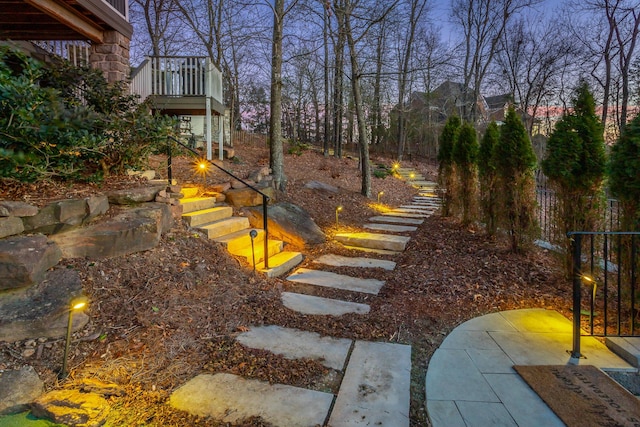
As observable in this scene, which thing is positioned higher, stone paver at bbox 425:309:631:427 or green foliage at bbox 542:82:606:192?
green foliage at bbox 542:82:606:192

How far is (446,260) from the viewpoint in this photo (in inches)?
177

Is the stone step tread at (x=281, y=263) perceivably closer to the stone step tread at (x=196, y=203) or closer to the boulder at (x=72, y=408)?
the stone step tread at (x=196, y=203)

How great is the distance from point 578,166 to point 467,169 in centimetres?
260

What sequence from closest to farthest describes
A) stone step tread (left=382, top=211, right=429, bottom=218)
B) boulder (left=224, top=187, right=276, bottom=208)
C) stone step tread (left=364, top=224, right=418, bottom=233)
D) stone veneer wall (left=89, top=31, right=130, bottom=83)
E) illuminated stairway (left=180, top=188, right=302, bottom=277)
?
illuminated stairway (left=180, top=188, right=302, bottom=277), stone veneer wall (left=89, top=31, right=130, bottom=83), boulder (left=224, top=187, right=276, bottom=208), stone step tread (left=364, top=224, right=418, bottom=233), stone step tread (left=382, top=211, right=429, bottom=218)

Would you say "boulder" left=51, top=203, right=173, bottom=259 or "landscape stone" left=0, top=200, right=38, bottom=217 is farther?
"boulder" left=51, top=203, right=173, bottom=259

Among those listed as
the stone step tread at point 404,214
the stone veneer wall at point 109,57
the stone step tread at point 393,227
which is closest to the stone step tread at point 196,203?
the stone veneer wall at point 109,57

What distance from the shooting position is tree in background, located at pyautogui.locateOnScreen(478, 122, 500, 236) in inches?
197

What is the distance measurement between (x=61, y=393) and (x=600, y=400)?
2991 mm

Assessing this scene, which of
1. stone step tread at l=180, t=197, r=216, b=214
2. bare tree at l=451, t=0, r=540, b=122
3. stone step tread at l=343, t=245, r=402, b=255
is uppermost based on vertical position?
bare tree at l=451, t=0, r=540, b=122

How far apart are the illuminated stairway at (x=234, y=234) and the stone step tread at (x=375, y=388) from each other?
1.80 metres

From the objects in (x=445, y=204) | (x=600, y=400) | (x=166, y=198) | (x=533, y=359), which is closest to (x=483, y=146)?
(x=445, y=204)

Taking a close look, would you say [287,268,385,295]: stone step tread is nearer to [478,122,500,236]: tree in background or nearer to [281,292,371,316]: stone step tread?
[281,292,371,316]: stone step tread

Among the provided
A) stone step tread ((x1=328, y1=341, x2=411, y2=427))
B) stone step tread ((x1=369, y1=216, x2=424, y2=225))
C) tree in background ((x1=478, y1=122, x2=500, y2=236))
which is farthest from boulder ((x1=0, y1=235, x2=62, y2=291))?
stone step tread ((x1=369, y1=216, x2=424, y2=225))

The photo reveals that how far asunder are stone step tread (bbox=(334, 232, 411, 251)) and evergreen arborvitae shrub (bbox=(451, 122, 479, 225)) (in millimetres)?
1187
